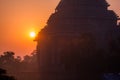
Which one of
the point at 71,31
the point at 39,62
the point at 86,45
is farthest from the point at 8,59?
the point at 86,45

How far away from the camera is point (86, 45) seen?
174ft

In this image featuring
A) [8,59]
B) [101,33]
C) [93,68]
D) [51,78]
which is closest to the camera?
[93,68]

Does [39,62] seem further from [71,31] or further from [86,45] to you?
[86,45]

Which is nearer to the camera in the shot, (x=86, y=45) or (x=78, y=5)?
(x=86, y=45)

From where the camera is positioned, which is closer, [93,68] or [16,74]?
[93,68]

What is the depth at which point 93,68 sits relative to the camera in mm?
51375

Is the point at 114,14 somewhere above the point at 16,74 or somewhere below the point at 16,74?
above

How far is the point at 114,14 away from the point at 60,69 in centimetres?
1018

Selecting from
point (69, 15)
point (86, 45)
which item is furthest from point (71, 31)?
point (86, 45)

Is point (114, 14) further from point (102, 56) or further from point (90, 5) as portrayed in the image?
point (102, 56)

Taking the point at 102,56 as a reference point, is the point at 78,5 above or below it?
above

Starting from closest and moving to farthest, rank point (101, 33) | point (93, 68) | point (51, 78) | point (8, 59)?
point (93, 68) → point (51, 78) → point (101, 33) → point (8, 59)

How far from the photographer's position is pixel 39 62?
67.8m

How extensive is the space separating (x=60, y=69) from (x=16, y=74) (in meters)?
4.57
